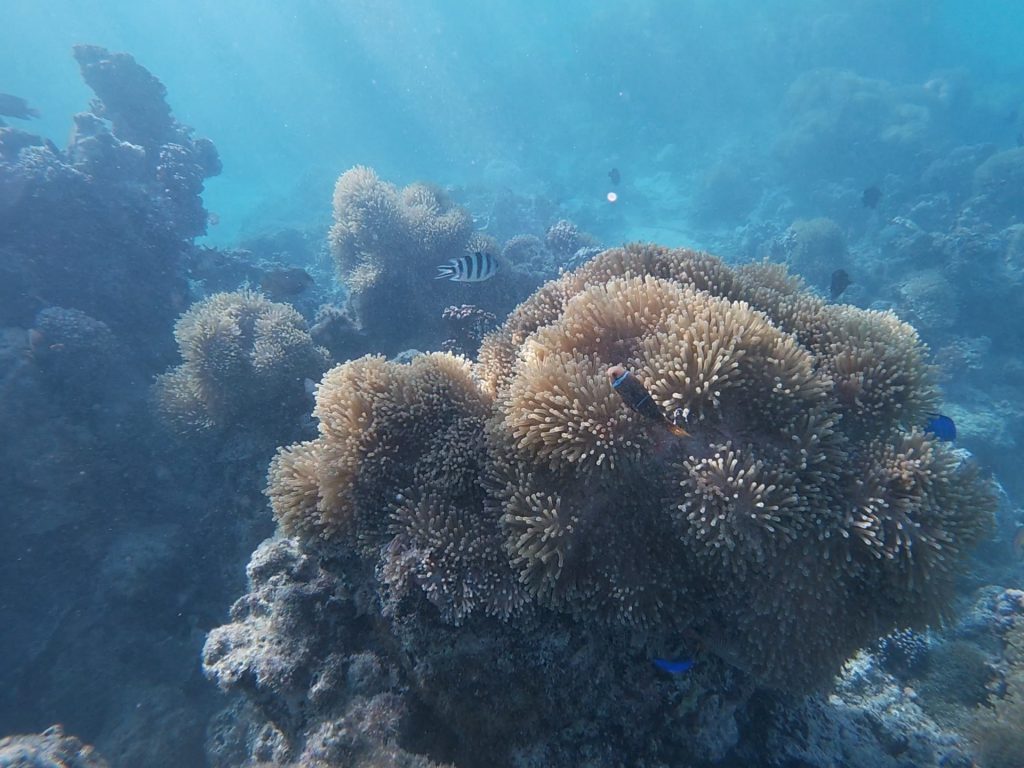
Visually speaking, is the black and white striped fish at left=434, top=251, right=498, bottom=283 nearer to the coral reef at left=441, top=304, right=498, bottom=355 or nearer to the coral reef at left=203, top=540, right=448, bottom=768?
the coral reef at left=441, top=304, right=498, bottom=355

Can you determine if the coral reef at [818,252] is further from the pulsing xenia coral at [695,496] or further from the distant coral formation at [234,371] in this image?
the distant coral formation at [234,371]

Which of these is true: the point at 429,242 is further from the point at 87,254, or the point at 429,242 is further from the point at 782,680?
the point at 782,680

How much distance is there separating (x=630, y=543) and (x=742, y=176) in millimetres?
26886

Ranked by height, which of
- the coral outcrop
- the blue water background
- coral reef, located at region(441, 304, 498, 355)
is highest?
the blue water background

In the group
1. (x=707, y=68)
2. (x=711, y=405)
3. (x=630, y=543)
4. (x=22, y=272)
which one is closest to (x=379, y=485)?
(x=630, y=543)

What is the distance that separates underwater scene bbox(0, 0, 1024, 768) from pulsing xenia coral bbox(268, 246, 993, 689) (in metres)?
0.02

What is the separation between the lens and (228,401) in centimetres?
683

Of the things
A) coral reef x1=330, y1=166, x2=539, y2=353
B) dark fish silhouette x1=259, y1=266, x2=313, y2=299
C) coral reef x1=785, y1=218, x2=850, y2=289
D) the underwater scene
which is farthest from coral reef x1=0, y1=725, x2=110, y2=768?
coral reef x1=785, y1=218, x2=850, y2=289

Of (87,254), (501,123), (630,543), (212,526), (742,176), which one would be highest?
(501,123)

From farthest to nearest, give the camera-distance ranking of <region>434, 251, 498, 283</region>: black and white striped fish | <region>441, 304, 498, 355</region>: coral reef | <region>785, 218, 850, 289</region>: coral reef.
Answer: <region>785, 218, 850, 289</region>: coral reef
<region>441, 304, 498, 355</region>: coral reef
<region>434, 251, 498, 283</region>: black and white striped fish

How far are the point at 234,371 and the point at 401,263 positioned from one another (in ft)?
11.7

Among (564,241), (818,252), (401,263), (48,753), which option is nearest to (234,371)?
(401,263)

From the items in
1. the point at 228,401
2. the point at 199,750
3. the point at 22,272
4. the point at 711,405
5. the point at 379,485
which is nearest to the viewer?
the point at 711,405

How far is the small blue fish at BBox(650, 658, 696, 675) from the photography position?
3.01 metres
